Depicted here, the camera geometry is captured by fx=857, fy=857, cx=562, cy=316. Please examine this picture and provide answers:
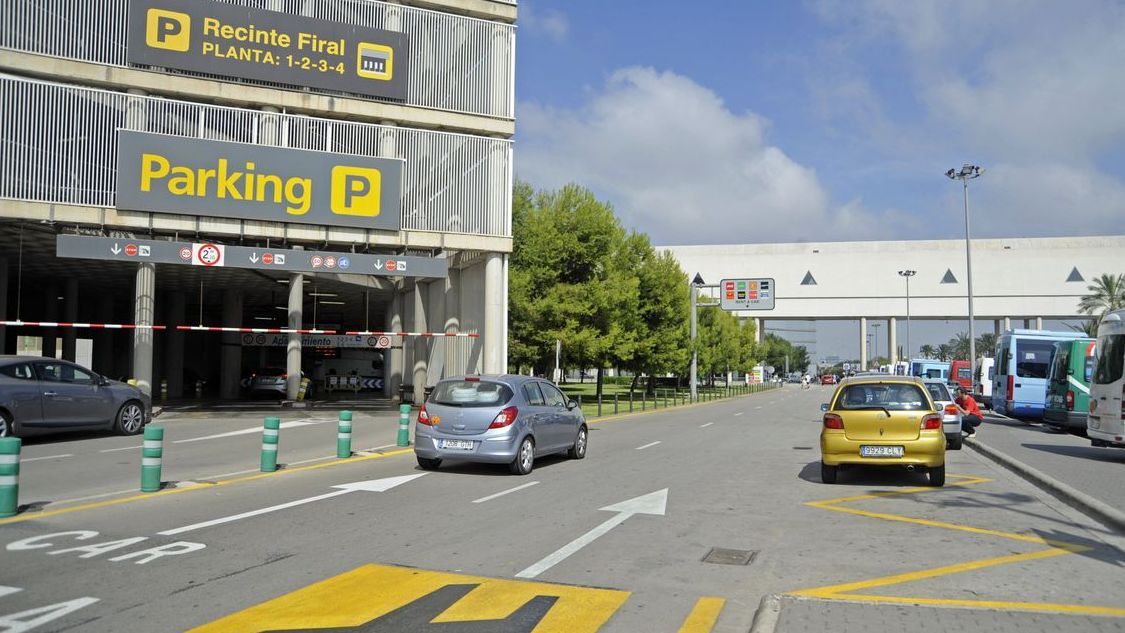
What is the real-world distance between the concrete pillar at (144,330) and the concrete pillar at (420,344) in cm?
951

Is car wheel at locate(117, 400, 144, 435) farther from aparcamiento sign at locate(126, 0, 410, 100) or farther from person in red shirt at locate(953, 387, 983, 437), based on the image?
person in red shirt at locate(953, 387, 983, 437)

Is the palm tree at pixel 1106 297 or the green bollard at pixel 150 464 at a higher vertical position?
the palm tree at pixel 1106 297

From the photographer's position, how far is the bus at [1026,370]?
103 ft

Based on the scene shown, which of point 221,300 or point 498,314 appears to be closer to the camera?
point 498,314

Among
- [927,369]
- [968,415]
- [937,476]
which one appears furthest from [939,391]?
[927,369]

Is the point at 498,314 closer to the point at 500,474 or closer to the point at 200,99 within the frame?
the point at 200,99

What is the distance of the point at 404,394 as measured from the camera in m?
35.3

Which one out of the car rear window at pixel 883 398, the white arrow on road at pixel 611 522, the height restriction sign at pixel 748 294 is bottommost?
the white arrow on road at pixel 611 522

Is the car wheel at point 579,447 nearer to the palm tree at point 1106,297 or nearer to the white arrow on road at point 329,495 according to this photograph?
the white arrow on road at point 329,495

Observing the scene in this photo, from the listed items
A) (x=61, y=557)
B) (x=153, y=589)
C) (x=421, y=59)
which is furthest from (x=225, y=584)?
(x=421, y=59)

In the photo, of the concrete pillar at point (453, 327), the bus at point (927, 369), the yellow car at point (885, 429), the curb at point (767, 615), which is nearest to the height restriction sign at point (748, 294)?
the bus at point (927, 369)

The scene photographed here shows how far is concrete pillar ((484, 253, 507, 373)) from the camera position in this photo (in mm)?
30297

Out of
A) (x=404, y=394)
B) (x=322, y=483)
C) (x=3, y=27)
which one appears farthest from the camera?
(x=404, y=394)

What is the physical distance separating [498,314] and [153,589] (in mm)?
24063
